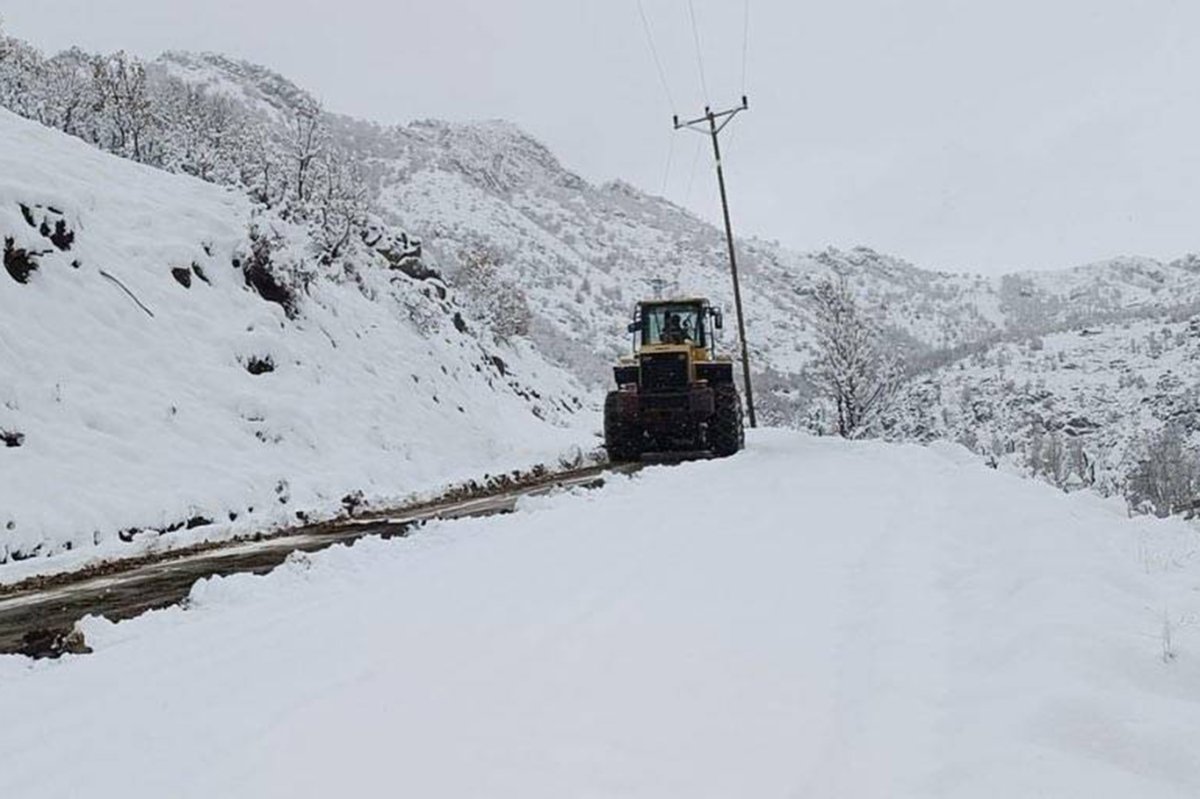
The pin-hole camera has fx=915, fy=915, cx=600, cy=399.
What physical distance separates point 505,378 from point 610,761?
98.9 ft

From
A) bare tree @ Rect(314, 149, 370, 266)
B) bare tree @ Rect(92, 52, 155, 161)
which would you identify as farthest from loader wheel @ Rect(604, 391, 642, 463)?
bare tree @ Rect(92, 52, 155, 161)

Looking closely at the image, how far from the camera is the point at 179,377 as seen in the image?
14.1 metres

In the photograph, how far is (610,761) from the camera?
324cm

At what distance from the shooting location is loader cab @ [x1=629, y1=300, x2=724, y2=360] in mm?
20484

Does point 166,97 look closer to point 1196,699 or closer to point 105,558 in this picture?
point 105,558

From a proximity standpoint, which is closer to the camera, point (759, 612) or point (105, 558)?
point (759, 612)

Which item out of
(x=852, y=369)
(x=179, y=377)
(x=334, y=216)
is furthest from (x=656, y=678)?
(x=852, y=369)

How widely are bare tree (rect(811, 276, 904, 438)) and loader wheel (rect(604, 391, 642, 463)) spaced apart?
15684 mm

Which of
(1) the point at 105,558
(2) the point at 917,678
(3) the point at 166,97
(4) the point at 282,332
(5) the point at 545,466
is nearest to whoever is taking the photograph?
(2) the point at 917,678

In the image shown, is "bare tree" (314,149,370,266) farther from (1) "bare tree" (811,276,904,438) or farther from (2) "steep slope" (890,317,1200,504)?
(2) "steep slope" (890,317,1200,504)

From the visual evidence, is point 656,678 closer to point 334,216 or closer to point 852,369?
point 334,216

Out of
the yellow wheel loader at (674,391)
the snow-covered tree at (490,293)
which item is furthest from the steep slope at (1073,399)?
the yellow wheel loader at (674,391)

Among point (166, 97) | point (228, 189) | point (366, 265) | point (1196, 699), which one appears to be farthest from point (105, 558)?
point (166, 97)

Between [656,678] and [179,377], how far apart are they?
12.1 meters
